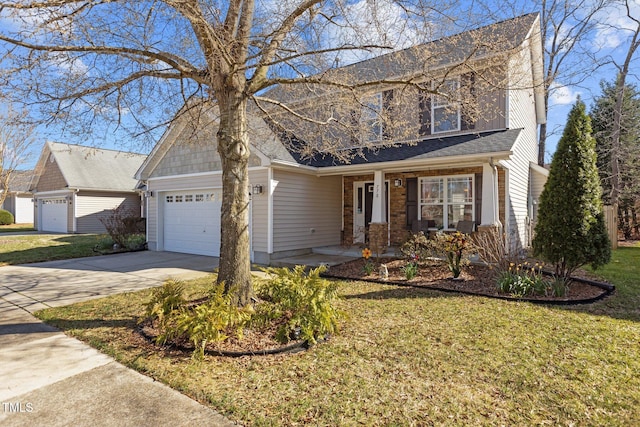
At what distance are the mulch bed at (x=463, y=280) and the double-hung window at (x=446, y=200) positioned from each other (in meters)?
2.14

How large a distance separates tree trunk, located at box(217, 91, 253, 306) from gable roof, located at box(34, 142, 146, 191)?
17.9 metres

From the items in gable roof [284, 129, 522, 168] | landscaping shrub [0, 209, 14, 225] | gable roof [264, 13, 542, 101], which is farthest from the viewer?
landscaping shrub [0, 209, 14, 225]

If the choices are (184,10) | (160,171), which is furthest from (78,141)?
(160,171)

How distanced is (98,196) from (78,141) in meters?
19.0

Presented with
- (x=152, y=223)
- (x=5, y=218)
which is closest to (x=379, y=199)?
(x=152, y=223)

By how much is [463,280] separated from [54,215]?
25832 mm

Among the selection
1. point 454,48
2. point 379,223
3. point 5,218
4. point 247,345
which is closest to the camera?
point 247,345

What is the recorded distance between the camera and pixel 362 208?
13.0 metres

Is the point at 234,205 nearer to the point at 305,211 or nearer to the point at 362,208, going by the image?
the point at 305,211

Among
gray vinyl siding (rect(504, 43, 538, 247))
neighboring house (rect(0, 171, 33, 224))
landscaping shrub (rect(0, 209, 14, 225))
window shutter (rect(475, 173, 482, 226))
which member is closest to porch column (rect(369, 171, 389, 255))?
window shutter (rect(475, 173, 482, 226))

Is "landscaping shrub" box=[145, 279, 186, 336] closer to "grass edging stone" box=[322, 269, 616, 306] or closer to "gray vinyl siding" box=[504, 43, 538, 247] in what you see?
"grass edging stone" box=[322, 269, 616, 306]

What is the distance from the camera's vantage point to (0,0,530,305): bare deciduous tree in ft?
16.4

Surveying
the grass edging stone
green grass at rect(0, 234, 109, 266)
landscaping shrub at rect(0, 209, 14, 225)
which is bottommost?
the grass edging stone

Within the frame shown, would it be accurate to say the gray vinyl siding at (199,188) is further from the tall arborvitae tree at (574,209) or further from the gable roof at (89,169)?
the gable roof at (89,169)
